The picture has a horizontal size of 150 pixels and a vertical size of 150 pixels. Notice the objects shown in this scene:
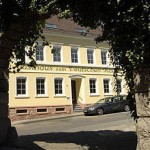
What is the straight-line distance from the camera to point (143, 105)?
774cm

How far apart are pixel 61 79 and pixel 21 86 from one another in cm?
436

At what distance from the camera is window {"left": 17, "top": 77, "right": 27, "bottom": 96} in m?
32.7

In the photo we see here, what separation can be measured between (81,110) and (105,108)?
157 inches

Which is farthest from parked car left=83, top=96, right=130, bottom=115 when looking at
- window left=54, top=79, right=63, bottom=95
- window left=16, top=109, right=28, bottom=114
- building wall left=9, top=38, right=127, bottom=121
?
window left=16, top=109, right=28, bottom=114

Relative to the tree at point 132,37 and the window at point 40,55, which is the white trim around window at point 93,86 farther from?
the tree at point 132,37

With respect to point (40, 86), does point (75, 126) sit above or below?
below

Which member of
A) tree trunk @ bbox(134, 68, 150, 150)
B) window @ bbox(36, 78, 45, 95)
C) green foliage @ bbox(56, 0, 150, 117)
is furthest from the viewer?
window @ bbox(36, 78, 45, 95)

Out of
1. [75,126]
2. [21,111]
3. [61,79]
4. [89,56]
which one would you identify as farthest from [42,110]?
[75,126]

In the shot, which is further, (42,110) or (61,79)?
(61,79)

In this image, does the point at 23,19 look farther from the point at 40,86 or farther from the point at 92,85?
the point at 92,85

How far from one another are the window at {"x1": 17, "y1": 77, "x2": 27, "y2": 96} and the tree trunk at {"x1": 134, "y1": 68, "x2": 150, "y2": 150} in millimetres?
25473

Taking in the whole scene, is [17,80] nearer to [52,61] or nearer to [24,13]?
[52,61]

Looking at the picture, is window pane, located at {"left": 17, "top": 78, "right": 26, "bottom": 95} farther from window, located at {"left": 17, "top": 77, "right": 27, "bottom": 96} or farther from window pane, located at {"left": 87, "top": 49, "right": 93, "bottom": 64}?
window pane, located at {"left": 87, "top": 49, "right": 93, "bottom": 64}

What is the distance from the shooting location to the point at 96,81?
38.3 m
